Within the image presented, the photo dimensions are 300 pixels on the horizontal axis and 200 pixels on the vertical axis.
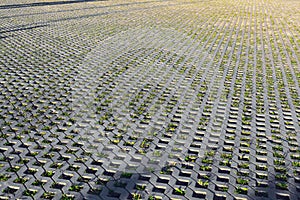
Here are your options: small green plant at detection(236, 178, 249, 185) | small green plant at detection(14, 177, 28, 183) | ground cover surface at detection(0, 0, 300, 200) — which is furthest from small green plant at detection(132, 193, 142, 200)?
small green plant at detection(14, 177, 28, 183)

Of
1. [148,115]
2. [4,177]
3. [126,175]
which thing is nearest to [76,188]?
[126,175]

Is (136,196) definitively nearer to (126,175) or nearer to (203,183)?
(126,175)

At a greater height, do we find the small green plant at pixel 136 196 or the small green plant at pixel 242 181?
the small green plant at pixel 136 196

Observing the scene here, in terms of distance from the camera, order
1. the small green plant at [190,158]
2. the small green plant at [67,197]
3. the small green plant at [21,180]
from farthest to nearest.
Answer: the small green plant at [190,158] < the small green plant at [21,180] < the small green plant at [67,197]

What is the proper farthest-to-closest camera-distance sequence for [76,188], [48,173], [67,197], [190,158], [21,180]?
[190,158]
[48,173]
[21,180]
[76,188]
[67,197]

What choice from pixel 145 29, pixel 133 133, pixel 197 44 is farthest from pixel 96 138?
pixel 145 29

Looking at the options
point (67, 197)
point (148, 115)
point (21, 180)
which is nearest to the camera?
point (67, 197)

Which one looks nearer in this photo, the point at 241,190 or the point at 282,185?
the point at 241,190

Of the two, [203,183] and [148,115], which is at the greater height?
[148,115]

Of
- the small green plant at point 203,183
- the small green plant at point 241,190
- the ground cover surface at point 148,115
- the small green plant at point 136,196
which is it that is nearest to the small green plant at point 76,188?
the ground cover surface at point 148,115

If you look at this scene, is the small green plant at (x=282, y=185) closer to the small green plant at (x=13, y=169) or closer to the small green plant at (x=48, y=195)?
the small green plant at (x=48, y=195)
